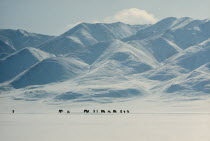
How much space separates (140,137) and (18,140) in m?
10.9

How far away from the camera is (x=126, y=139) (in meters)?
37.9

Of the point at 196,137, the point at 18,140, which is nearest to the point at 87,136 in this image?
the point at 18,140

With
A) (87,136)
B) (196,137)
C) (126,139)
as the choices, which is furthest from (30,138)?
(196,137)

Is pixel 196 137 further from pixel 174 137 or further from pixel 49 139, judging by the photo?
pixel 49 139

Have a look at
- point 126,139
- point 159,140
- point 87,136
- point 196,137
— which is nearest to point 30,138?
point 87,136

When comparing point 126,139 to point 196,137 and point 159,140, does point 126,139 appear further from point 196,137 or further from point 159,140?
point 196,137

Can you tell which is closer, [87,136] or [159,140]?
[159,140]

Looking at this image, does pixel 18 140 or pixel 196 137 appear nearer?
pixel 18 140

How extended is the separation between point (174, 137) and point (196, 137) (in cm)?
203

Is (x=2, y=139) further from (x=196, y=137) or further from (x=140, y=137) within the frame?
(x=196, y=137)

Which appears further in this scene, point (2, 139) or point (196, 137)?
point (196, 137)

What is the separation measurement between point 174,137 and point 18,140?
1382 cm

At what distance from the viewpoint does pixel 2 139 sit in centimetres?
3728


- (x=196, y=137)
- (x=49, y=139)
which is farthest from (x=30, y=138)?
(x=196, y=137)
